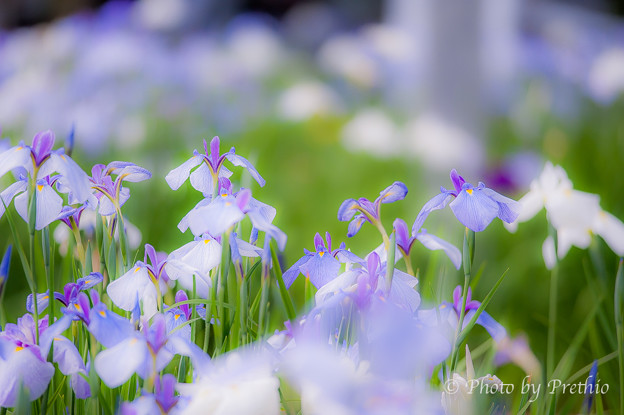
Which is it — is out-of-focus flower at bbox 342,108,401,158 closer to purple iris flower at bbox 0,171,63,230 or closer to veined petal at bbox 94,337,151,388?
purple iris flower at bbox 0,171,63,230

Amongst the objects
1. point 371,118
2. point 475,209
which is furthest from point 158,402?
point 371,118

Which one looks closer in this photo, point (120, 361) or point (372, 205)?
point (120, 361)

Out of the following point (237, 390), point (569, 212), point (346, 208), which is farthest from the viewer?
point (569, 212)

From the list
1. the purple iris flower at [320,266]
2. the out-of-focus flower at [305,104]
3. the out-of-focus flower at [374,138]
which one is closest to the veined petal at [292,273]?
the purple iris flower at [320,266]

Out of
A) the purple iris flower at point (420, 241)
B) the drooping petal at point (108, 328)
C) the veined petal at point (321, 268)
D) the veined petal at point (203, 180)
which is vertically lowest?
the veined petal at point (321, 268)

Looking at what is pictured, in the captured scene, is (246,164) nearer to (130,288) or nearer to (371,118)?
(130,288)

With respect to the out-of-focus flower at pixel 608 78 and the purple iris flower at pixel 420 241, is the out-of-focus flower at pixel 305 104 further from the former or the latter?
the purple iris flower at pixel 420 241
